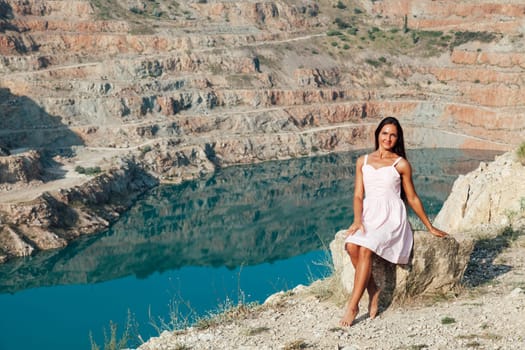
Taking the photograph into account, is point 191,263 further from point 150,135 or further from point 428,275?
point 428,275

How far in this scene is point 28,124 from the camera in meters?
69.0

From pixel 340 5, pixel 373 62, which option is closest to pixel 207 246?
pixel 373 62

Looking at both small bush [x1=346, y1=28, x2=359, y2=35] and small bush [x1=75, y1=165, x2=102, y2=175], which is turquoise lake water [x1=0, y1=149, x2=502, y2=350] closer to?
small bush [x1=75, y1=165, x2=102, y2=175]

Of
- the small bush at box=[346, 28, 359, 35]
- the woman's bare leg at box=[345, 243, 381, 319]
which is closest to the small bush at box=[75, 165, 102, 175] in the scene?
the woman's bare leg at box=[345, 243, 381, 319]

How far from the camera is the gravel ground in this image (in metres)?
9.69

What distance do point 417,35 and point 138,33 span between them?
44748 mm

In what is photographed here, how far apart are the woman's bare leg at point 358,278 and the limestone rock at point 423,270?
0.51m

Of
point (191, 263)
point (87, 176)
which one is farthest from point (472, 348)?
point (87, 176)

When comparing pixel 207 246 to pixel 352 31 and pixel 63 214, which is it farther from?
pixel 352 31

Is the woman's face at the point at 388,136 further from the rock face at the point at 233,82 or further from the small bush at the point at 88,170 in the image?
the rock face at the point at 233,82

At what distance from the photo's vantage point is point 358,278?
10.3 meters

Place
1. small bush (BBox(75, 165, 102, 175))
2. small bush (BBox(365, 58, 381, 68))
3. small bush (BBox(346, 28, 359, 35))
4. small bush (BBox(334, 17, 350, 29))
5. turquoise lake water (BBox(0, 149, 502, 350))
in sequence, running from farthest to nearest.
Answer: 1. small bush (BBox(334, 17, 350, 29))
2. small bush (BBox(346, 28, 359, 35))
3. small bush (BBox(365, 58, 381, 68))
4. small bush (BBox(75, 165, 102, 175))
5. turquoise lake water (BBox(0, 149, 502, 350))

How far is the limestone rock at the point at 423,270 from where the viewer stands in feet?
35.5

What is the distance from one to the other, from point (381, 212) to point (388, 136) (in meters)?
1.32
